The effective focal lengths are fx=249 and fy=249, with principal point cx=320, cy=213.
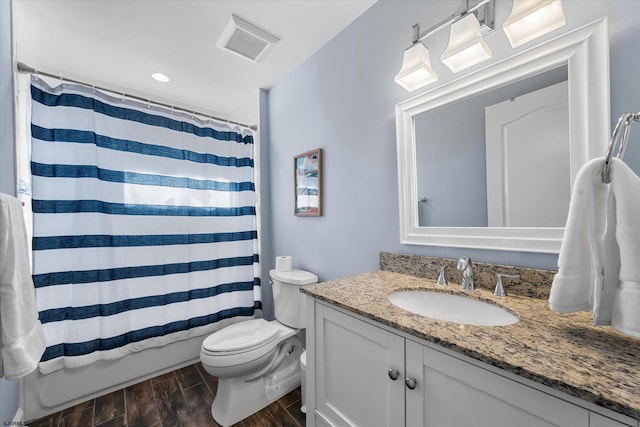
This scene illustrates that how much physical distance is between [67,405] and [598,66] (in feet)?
10.1

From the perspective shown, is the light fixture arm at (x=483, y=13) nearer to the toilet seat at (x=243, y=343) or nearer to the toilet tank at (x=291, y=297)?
the toilet tank at (x=291, y=297)

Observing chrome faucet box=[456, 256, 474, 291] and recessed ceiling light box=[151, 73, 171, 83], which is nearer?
chrome faucet box=[456, 256, 474, 291]

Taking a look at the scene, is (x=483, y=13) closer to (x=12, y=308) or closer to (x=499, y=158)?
(x=499, y=158)

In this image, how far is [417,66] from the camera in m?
1.13

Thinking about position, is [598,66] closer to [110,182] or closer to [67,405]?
[110,182]

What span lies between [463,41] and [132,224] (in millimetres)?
2197

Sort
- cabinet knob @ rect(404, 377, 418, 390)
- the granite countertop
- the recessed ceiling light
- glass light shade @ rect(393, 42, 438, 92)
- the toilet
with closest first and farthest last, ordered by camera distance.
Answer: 1. the granite countertop
2. cabinet knob @ rect(404, 377, 418, 390)
3. glass light shade @ rect(393, 42, 438, 92)
4. the toilet
5. the recessed ceiling light

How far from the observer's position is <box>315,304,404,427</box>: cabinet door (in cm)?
78

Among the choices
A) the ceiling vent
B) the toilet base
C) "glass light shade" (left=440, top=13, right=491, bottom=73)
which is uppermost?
the ceiling vent

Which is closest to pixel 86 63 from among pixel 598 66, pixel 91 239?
pixel 91 239

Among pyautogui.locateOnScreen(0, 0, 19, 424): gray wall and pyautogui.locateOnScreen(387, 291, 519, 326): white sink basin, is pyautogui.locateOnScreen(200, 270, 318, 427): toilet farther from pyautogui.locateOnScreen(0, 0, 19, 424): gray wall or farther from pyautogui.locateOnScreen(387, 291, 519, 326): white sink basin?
pyautogui.locateOnScreen(0, 0, 19, 424): gray wall

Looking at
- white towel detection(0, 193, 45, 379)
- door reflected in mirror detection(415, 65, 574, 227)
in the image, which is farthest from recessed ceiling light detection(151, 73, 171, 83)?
door reflected in mirror detection(415, 65, 574, 227)

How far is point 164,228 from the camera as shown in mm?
1898

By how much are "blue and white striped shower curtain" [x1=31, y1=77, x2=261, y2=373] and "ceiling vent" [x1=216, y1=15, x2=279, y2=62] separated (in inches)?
26.6
